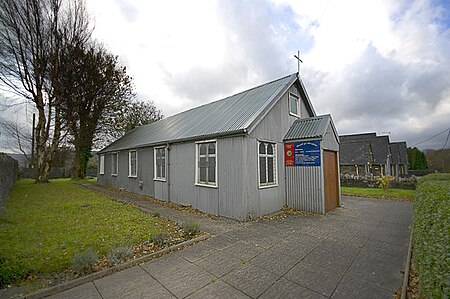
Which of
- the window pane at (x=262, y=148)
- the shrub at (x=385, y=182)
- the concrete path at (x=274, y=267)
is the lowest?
the concrete path at (x=274, y=267)

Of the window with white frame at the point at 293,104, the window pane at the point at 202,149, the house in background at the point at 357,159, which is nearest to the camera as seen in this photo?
the window pane at the point at 202,149

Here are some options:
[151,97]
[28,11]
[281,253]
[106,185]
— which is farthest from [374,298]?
[151,97]

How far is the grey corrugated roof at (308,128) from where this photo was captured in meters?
9.05

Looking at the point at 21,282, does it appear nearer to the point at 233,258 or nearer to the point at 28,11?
the point at 233,258

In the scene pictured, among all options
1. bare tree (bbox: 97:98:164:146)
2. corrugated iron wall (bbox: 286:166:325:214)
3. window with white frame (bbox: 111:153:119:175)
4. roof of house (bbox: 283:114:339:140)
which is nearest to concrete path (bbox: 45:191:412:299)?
corrugated iron wall (bbox: 286:166:325:214)

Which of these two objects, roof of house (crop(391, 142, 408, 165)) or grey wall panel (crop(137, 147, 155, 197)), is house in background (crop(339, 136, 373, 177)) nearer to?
roof of house (crop(391, 142, 408, 165))

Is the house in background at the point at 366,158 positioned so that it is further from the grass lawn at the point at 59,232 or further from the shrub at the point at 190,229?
the grass lawn at the point at 59,232

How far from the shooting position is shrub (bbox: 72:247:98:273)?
13.4 feet

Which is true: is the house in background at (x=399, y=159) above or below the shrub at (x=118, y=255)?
above

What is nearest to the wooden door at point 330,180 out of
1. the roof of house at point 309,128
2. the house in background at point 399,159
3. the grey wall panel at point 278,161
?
the roof of house at point 309,128

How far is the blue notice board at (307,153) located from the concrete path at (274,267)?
110 inches

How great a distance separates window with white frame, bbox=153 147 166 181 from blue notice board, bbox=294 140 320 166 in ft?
22.9

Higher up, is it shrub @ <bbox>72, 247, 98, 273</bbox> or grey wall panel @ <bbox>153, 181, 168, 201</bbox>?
grey wall panel @ <bbox>153, 181, 168, 201</bbox>

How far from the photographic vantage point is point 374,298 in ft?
11.2
